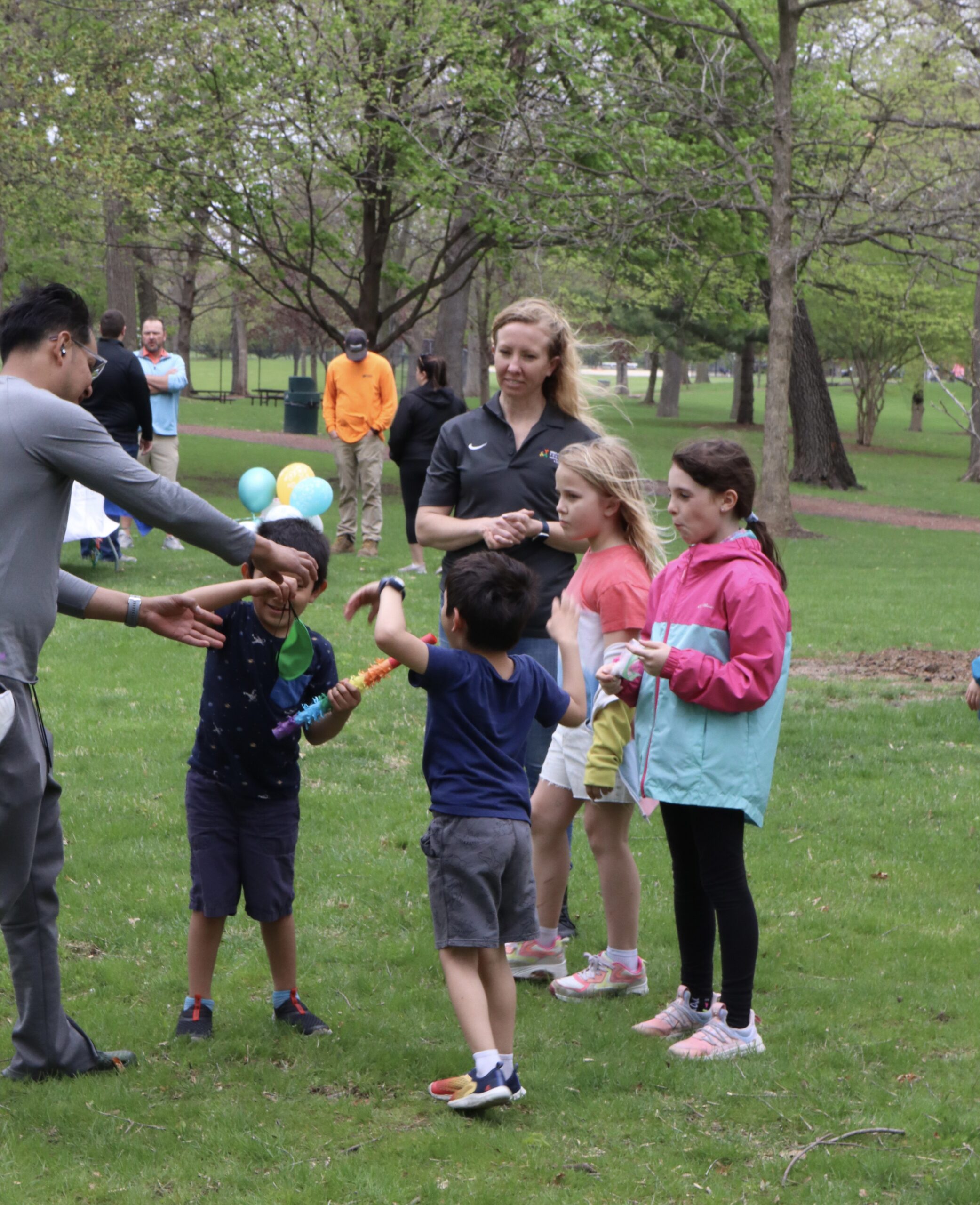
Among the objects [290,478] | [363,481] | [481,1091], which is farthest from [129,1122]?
[363,481]

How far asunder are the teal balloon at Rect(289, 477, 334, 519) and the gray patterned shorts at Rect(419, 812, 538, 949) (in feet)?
25.2

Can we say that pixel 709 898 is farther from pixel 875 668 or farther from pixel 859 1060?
pixel 875 668

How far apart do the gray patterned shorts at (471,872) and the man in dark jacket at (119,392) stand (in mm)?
8789

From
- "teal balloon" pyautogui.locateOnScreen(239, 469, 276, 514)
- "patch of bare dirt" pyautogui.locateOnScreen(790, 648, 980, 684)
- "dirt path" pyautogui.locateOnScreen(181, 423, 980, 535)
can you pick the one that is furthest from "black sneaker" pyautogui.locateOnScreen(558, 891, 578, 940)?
"dirt path" pyautogui.locateOnScreen(181, 423, 980, 535)

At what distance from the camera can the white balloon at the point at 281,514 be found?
4.02 m

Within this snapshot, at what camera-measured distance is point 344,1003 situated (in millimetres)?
4363

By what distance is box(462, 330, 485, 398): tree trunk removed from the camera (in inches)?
1665

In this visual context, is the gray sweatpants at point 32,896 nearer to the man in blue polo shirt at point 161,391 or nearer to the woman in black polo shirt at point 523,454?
the woman in black polo shirt at point 523,454

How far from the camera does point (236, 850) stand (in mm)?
3939

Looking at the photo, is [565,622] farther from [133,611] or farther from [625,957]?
[625,957]

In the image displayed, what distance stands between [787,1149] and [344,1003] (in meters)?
1.57

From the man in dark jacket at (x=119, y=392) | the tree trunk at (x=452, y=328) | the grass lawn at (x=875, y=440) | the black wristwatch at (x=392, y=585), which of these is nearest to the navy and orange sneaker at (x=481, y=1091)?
the black wristwatch at (x=392, y=585)

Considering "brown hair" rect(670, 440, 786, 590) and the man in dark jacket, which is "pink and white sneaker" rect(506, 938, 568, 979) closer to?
"brown hair" rect(670, 440, 786, 590)

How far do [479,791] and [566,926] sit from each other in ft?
5.67
